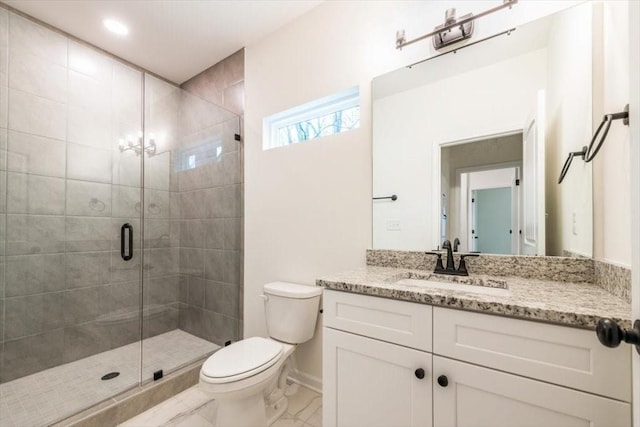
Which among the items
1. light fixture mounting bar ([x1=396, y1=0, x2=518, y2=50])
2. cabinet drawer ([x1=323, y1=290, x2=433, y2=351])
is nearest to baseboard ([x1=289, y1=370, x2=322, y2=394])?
cabinet drawer ([x1=323, y1=290, x2=433, y2=351])

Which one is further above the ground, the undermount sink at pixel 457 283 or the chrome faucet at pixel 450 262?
the chrome faucet at pixel 450 262

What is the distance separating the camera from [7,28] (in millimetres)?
1813

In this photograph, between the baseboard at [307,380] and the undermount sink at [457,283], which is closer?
the undermount sink at [457,283]

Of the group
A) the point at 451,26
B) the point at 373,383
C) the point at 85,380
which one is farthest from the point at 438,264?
the point at 85,380

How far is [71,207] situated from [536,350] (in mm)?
2828

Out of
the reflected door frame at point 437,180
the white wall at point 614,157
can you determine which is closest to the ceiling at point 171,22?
the reflected door frame at point 437,180

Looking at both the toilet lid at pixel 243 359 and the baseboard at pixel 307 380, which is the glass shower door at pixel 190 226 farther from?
the toilet lid at pixel 243 359

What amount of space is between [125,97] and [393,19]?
2.24 metres

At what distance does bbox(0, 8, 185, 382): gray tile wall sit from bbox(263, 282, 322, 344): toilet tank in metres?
1.28

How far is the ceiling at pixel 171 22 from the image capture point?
1.81m

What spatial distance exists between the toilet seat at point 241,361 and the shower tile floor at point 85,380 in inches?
33.1

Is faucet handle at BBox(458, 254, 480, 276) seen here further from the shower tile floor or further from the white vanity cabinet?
the shower tile floor

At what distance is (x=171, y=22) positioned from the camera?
1.98 m

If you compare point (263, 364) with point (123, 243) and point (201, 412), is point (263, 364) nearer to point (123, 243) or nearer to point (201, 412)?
point (201, 412)
